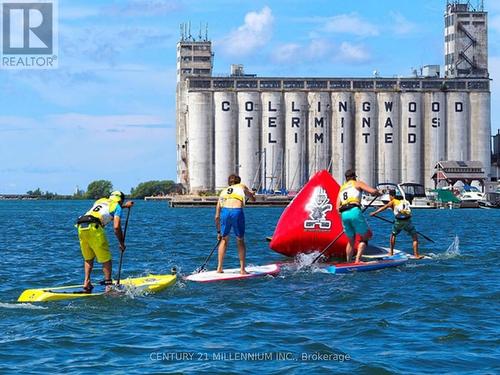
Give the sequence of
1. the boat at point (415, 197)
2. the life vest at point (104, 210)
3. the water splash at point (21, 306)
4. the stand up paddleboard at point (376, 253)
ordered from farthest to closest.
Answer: the boat at point (415, 197) → the stand up paddleboard at point (376, 253) → the life vest at point (104, 210) → the water splash at point (21, 306)

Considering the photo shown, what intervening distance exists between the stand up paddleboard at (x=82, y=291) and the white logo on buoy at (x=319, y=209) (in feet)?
19.6

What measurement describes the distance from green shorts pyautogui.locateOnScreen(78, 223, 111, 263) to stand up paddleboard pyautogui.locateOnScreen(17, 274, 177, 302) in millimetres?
649

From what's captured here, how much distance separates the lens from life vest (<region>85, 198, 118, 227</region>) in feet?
57.1

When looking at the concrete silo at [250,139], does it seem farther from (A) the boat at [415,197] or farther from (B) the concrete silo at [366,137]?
(A) the boat at [415,197]

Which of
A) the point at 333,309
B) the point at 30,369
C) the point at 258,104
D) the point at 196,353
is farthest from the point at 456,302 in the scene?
the point at 258,104

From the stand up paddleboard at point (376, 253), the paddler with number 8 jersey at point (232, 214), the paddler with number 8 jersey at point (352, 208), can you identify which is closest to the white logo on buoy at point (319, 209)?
the stand up paddleboard at point (376, 253)

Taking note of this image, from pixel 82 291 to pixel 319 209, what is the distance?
28.3 feet

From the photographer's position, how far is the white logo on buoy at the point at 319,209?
965 inches

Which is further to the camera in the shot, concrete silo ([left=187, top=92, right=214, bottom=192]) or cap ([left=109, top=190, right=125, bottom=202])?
concrete silo ([left=187, top=92, right=214, bottom=192])

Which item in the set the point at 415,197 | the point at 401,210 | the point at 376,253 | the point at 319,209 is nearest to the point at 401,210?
the point at 401,210

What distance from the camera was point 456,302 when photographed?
17328 millimetres

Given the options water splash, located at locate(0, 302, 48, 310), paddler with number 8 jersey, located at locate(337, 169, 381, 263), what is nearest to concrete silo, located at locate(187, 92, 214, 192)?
paddler with number 8 jersey, located at locate(337, 169, 381, 263)

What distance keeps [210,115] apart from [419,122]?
84.6ft

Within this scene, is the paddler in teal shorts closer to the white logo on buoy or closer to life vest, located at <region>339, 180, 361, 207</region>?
the white logo on buoy
